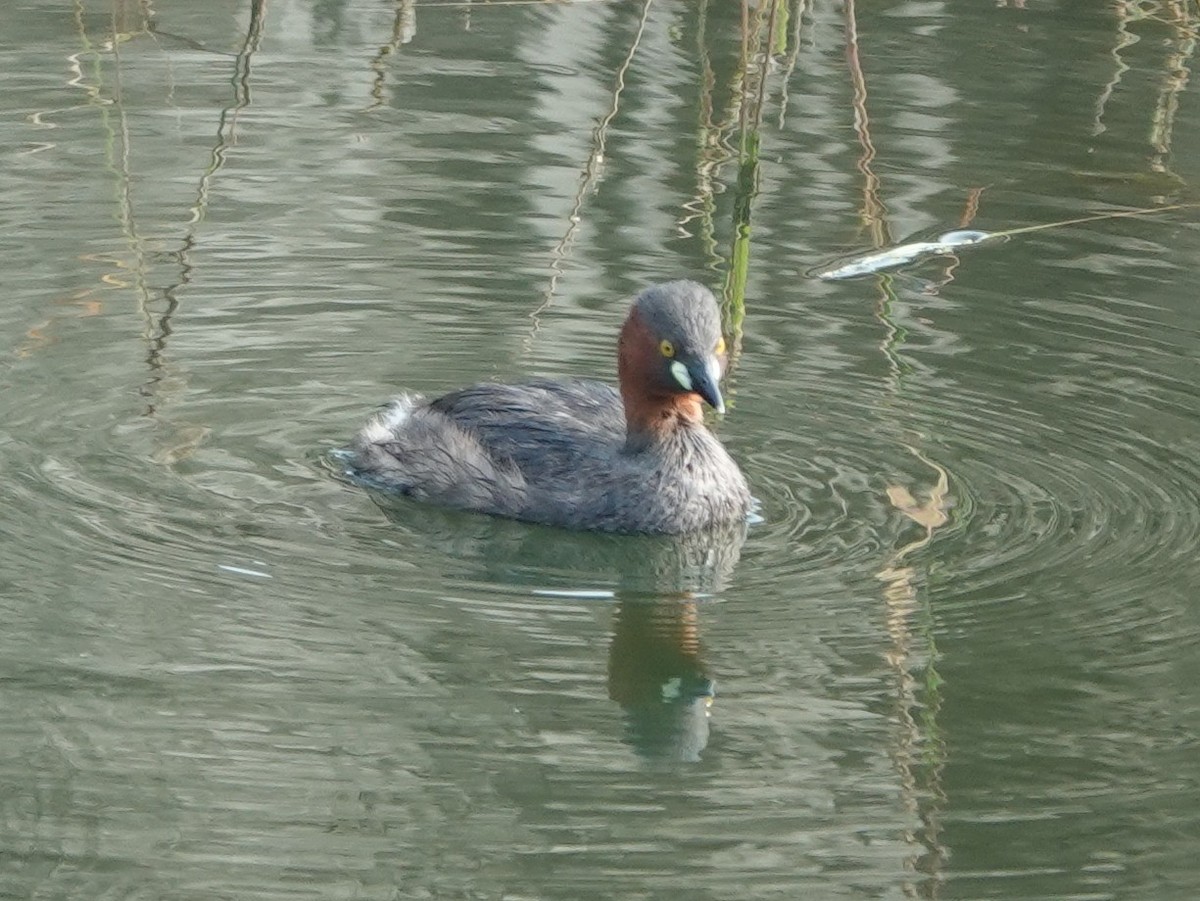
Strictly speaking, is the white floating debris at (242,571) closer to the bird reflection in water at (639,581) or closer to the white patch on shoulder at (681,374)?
the bird reflection in water at (639,581)

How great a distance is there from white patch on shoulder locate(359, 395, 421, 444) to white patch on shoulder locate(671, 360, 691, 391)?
98 cm

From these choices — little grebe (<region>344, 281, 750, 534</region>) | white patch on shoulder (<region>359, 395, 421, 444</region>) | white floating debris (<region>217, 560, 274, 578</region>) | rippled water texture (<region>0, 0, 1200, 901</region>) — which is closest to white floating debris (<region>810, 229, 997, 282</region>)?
rippled water texture (<region>0, 0, 1200, 901</region>)

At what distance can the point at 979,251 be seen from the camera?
945 cm

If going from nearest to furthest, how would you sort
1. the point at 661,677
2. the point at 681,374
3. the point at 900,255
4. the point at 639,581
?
the point at 661,677 < the point at 639,581 < the point at 681,374 < the point at 900,255

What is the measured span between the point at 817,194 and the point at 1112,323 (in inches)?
71.8

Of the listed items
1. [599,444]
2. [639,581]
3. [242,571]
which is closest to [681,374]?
[599,444]

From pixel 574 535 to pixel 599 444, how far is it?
365 millimetres

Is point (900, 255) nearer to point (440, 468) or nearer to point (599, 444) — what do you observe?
point (599, 444)

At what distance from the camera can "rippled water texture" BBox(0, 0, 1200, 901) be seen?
5.04m

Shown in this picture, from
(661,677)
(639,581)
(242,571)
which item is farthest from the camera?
(639,581)

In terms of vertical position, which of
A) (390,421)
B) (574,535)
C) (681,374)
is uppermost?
(681,374)

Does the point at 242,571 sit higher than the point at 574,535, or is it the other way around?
the point at 242,571

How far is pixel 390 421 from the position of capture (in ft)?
24.6

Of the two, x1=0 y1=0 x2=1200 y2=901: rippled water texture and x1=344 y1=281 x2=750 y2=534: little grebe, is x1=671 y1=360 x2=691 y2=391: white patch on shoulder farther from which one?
x1=0 y1=0 x2=1200 y2=901: rippled water texture
